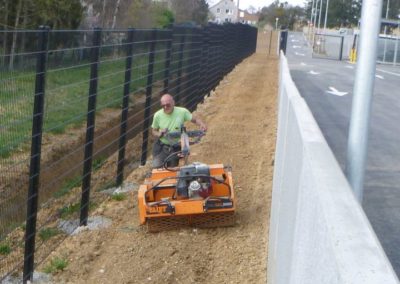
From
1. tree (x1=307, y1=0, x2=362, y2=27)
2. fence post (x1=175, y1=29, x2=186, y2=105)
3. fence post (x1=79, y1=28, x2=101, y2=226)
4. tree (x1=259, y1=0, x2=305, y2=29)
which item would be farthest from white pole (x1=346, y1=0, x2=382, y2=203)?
tree (x1=259, y1=0, x2=305, y2=29)

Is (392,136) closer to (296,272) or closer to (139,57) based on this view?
(139,57)

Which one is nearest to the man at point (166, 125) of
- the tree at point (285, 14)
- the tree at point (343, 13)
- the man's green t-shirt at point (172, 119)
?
the man's green t-shirt at point (172, 119)

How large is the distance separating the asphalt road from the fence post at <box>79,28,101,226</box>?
10.2ft

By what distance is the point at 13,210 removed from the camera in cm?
673

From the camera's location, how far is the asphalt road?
8.06 m

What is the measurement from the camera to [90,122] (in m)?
8.75

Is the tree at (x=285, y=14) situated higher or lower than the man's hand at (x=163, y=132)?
higher

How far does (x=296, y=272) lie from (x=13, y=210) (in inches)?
167

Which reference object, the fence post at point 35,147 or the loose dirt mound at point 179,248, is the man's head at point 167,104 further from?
the fence post at point 35,147

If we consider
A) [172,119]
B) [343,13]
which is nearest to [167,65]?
[172,119]

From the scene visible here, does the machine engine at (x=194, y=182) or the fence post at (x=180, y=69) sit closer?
the machine engine at (x=194, y=182)

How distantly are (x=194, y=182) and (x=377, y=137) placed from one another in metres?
7.20

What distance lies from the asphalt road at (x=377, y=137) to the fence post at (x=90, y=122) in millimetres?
3105

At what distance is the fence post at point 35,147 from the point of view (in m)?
6.64
